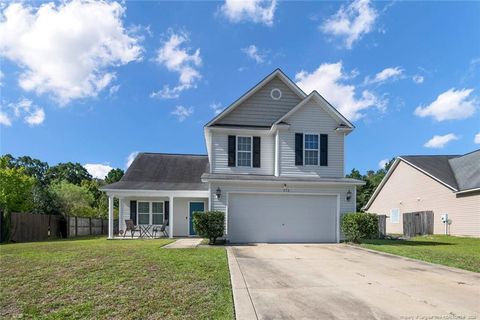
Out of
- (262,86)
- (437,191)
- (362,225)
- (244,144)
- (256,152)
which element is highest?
(262,86)

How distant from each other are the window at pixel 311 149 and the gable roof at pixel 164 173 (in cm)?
583

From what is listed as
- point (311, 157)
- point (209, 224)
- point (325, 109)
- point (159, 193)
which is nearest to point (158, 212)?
point (159, 193)

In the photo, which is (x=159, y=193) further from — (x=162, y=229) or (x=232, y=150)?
(x=232, y=150)

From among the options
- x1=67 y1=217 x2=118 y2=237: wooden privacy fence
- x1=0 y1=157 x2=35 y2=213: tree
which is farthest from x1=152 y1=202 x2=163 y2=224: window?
x1=0 y1=157 x2=35 y2=213: tree

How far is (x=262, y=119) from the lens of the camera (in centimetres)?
1758

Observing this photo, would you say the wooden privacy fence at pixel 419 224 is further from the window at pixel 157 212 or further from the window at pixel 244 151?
the window at pixel 157 212

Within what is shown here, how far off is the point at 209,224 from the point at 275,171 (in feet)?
14.3

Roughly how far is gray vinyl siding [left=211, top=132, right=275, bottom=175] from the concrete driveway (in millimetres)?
7352

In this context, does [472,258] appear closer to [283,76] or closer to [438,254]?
[438,254]

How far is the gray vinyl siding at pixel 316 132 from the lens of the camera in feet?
54.6

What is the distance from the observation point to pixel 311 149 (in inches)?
666

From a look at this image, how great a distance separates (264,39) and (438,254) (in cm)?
1069

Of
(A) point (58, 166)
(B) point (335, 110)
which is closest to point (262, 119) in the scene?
(B) point (335, 110)

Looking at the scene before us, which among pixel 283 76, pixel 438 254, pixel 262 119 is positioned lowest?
pixel 438 254
